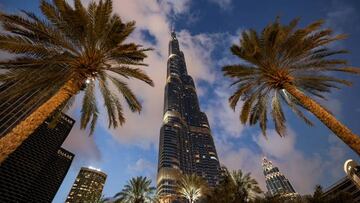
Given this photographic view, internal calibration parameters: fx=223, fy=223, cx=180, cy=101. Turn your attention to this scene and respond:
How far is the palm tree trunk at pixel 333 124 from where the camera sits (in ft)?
29.2

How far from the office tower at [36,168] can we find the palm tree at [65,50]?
107 metres

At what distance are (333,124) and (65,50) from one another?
1264cm

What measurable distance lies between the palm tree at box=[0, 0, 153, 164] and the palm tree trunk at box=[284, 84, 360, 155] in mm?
8247

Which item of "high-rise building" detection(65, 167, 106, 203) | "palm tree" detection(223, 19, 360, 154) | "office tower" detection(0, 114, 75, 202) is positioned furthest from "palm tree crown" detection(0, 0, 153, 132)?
"high-rise building" detection(65, 167, 106, 203)

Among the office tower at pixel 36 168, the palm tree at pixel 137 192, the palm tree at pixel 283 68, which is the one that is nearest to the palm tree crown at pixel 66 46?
the palm tree at pixel 283 68

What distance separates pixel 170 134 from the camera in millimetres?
176375

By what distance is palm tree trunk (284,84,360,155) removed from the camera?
29.2 feet

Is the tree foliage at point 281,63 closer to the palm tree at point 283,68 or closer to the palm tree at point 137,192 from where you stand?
the palm tree at point 283,68

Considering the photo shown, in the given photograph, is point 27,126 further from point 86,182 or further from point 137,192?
point 86,182

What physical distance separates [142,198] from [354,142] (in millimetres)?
29790

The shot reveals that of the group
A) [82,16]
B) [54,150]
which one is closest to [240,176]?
[82,16]

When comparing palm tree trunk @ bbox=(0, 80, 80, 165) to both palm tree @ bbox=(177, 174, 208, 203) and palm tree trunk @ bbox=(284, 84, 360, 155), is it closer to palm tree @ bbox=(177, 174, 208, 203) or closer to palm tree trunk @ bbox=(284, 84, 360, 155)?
palm tree trunk @ bbox=(284, 84, 360, 155)

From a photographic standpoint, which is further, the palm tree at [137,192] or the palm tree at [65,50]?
the palm tree at [137,192]

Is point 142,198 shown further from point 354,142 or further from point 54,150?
point 54,150
